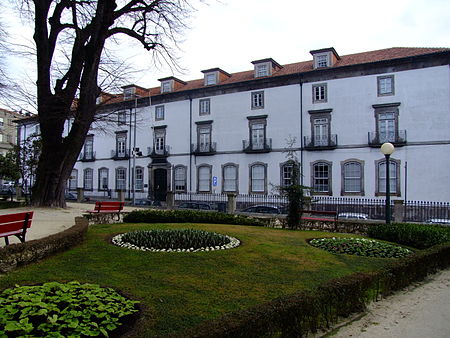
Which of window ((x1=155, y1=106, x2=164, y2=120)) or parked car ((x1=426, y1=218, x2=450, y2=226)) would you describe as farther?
window ((x1=155, y1=106, x2=164, y2=120))

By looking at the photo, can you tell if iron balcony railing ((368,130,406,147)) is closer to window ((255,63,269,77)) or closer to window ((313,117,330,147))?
window ((313,117,330,147))

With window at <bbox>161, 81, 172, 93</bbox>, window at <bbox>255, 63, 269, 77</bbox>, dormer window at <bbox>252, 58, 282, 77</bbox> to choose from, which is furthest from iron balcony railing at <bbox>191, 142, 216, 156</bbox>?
dormer window at <bbox>252, 58, 282, 77</bbox>

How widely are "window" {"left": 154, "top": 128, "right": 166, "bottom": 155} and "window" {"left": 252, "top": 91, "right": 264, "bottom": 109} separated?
9921mm

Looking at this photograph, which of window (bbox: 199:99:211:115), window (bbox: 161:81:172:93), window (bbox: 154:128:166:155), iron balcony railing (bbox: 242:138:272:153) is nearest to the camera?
iron balcony railing (bbox: 242:138:272:153)

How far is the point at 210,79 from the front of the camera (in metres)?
34.3

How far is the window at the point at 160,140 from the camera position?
36094mm

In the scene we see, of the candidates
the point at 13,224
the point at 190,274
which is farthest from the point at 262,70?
the point at 190,274

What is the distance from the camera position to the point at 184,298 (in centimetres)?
501

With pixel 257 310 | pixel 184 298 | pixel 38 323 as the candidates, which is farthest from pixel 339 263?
pixel 38 323

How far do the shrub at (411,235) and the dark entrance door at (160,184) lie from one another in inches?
1019

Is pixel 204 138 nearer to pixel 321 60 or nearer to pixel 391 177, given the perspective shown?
pixel 321 60

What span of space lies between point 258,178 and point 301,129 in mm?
5382

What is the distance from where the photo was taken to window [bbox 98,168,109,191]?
1555 inches

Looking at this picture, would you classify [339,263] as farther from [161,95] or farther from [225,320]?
[161,95]
